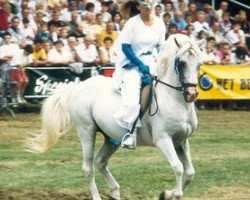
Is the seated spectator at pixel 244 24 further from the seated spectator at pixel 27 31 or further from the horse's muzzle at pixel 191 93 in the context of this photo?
the horse's muzzle at pixel 191 93

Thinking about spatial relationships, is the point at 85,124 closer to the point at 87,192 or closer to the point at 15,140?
the point at 87,192

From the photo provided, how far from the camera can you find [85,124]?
533 inches

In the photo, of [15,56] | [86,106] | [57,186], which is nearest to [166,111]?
[86,106]

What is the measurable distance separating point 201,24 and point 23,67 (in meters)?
6.43

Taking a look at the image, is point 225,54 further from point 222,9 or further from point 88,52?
point 88,52

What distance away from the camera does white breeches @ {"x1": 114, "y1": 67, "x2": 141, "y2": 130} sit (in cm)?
1255

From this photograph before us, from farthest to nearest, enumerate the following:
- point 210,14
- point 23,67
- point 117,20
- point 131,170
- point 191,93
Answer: point 210,14
point 117,20
point 23,67
point 131,170
point 191,93

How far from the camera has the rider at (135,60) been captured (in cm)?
1260

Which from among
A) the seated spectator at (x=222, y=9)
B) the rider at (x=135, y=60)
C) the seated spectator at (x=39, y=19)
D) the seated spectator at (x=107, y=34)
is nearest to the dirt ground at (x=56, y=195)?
the rider at (x=135, y=60)

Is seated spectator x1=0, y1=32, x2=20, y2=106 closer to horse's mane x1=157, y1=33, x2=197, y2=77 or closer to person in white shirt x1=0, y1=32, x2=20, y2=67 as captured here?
person in white shirt x1=0, y1=32, x2=20, y2=67

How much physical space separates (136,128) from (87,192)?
1489mm

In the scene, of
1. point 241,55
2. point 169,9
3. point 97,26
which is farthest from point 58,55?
point 241,55

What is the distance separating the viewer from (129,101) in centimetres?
1259

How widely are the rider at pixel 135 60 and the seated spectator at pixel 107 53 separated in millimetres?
11454
